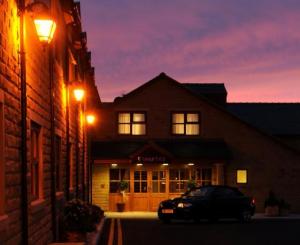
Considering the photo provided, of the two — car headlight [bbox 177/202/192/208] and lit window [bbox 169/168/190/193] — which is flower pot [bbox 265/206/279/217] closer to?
lit window [bbox 169/168/190/193]

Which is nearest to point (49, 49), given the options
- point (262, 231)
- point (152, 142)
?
point (262, 231)

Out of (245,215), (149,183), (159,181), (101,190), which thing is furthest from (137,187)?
(245,215)

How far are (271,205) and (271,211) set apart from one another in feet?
1.13

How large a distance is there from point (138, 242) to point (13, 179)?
11230 mm

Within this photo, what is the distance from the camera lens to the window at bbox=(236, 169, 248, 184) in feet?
143

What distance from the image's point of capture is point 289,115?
164 ft

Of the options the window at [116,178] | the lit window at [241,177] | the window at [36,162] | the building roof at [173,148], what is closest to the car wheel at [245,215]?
the building roof at [173,148]

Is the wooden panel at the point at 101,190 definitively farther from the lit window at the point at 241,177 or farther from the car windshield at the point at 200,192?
the car windshield at the point at 200,192

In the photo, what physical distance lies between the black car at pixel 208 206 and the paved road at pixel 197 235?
1494 millimetres

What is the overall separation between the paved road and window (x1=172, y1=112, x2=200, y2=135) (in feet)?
45.8

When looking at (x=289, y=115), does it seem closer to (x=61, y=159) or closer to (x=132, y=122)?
(x=132, y=122)

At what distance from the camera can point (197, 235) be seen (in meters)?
24.5

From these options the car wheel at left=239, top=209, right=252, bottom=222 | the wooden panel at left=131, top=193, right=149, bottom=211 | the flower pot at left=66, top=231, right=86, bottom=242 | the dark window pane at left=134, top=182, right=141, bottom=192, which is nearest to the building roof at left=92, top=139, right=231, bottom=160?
the dark window pane at left=134, top=182, right=141, bottom=192

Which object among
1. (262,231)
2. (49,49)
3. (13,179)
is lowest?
(262,231)
